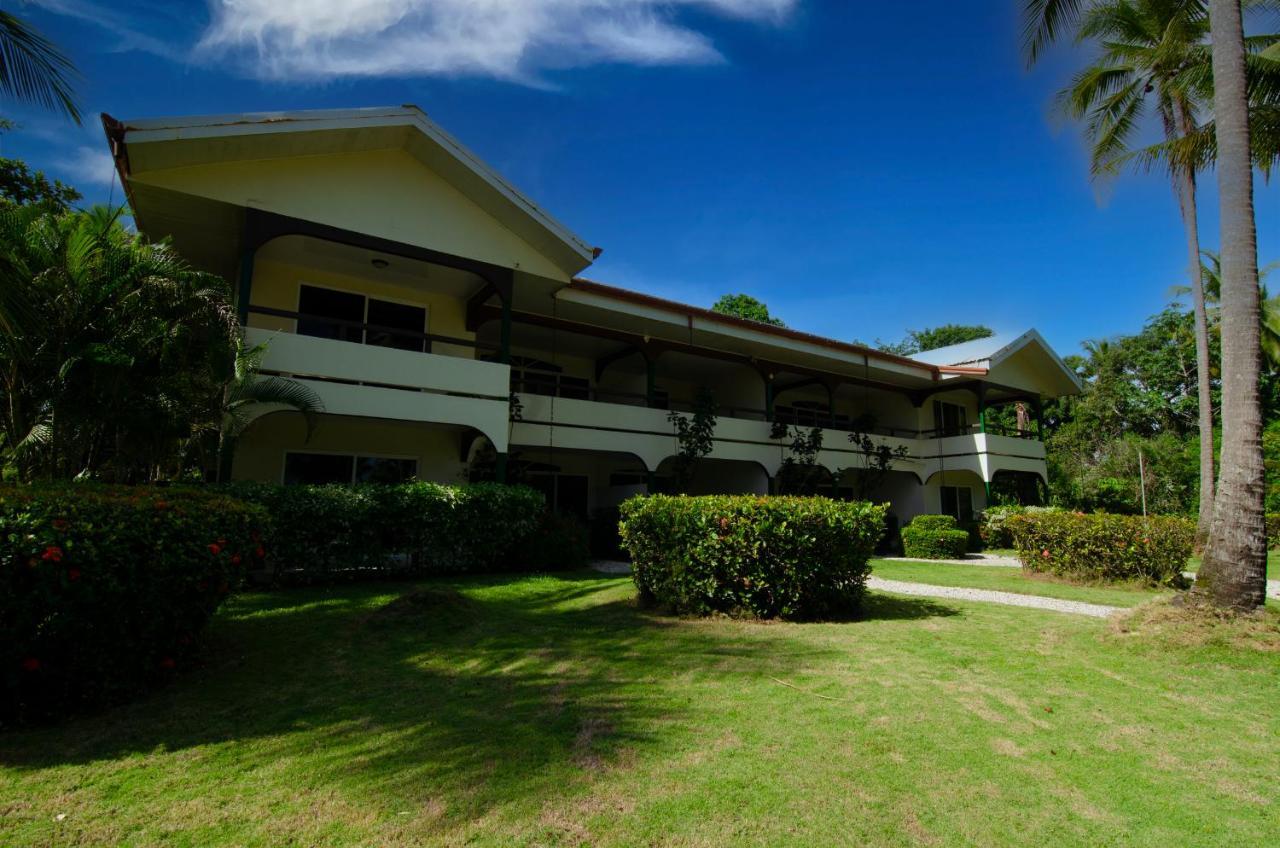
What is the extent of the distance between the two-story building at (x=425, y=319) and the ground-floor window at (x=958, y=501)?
636cm

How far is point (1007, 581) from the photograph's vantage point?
11.7m

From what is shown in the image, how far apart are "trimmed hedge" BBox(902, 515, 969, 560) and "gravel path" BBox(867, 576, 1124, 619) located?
618 cm

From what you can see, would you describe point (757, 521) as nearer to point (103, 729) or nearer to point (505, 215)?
point (103, 729)

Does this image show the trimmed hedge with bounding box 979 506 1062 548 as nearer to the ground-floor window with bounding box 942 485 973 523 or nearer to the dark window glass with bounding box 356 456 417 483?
the ground-floor window with bounding box 942 485 973 523

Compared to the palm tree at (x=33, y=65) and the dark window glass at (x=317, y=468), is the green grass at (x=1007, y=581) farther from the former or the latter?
the palm tree at (x=33, y=65)

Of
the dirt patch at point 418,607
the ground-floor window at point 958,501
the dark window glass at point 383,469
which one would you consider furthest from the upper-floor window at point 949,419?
the dirt patch at point 418,607

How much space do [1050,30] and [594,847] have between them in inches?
502

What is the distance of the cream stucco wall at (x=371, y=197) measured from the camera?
10.2m

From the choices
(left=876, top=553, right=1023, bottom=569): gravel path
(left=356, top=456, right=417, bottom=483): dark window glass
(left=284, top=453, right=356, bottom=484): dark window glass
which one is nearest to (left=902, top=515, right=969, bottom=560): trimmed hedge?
(left=876, top=553, right=1023, bottom=569): gravel path

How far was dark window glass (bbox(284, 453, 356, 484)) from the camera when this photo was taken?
12.3 m

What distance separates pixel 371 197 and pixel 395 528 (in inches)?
235

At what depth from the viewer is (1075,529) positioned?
461 inches

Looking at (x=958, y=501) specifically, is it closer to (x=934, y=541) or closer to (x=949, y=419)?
(x=949, y=419)

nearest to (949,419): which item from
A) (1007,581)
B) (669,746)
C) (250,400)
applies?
(1007,581)
